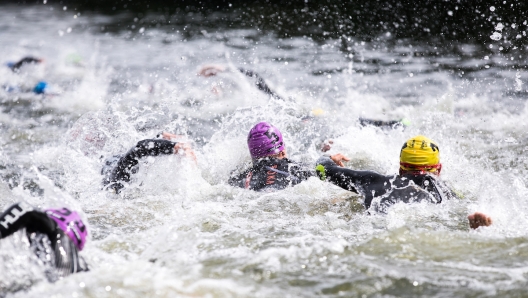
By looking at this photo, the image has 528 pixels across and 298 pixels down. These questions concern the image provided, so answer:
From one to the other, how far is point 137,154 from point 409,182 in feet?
9.30

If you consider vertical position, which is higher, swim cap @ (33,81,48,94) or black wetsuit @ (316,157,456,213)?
swim cap @ (33,81,48,94)

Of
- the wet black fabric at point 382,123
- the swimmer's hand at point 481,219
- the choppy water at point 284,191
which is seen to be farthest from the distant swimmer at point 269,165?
the wet black fabric at point 382,123

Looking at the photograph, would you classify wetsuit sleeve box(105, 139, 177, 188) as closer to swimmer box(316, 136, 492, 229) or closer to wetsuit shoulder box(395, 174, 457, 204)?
swimmer box(316, 136, 492, 229)

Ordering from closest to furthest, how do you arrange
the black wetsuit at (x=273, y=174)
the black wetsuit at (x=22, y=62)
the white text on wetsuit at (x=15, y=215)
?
the white text on wetsuit at (x=15, y=215)
the black wetsuit at (x=273, y=174)
the black wetsuit at (x=22, y=62)

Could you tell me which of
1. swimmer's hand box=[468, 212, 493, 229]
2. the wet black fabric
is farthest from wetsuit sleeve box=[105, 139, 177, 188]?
the wet black fabric

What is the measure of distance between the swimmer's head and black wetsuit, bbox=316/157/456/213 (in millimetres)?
88

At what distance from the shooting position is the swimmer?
5.80 metres

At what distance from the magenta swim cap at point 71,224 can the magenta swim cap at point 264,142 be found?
2.78 m

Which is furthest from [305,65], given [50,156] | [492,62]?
[50,156]

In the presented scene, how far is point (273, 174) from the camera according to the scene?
6.81 m

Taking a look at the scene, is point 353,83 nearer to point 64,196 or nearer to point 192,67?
point 192,67

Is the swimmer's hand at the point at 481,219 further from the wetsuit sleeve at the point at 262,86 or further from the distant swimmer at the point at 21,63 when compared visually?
the distant swimmer at the point at 21,63

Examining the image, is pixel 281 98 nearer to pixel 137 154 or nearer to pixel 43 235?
pixel 137 154

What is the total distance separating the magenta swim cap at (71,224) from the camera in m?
4.27
